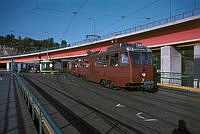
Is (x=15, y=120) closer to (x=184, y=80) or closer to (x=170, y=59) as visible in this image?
(x=184, y=80)

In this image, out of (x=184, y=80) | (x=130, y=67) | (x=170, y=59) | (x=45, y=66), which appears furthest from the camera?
(x=45, y=66)

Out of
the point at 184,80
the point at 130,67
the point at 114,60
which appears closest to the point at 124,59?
the point at 130,67

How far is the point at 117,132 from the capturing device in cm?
454

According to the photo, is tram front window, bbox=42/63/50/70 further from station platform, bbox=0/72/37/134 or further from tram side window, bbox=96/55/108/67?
station platform, bbox=0/72/37/134

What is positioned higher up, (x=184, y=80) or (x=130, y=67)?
(x=130, y=67)

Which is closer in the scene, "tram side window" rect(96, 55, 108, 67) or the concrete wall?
"tram side window" rect(96, 55, 108, 67)

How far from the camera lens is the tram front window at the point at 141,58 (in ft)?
34.4

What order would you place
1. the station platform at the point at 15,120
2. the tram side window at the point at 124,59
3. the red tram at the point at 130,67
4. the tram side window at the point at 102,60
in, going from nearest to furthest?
the station platform at the point at 15,120 → the red tram at the point at 130,67 → the tram side window at the point at 124,59 → the tram side window at the point at 102,60

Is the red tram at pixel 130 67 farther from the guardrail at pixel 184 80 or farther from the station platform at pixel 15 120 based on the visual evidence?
the station platform at pixel 15 120

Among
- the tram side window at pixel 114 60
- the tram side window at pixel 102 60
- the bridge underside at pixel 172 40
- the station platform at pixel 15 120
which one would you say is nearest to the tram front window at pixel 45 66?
the bridge underside at pixel 172 40

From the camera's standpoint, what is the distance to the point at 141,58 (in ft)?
35.5

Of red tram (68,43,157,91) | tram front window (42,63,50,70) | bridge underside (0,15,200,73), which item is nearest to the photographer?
red tram (68,43,157,91)

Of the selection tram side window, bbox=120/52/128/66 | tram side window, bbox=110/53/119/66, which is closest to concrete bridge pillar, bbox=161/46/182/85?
tram side window, bbox=110/53/119/66

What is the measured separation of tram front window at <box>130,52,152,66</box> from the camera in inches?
412
